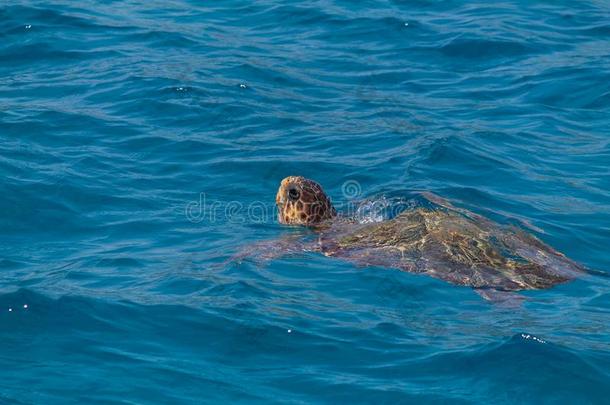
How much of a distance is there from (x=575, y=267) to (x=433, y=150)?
3.95m

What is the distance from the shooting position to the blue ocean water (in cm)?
808

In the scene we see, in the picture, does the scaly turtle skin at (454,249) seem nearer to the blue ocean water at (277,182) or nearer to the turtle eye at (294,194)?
the blue ocean water at (277,182)

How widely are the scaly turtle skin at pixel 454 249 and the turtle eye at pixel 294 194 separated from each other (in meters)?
0.46

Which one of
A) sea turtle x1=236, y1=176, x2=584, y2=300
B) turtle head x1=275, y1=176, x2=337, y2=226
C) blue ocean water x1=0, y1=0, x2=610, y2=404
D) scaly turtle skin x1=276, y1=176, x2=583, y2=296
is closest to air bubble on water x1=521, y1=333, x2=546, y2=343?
blue ocean water x1=0, y1=0, x2=610, y2=404

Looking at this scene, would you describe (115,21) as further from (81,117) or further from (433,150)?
(433,150)

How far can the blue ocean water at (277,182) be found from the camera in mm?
8078

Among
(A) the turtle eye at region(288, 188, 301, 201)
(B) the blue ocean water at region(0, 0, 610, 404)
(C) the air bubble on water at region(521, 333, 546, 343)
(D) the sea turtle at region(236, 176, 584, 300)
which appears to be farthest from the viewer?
(A) the turtle eye at region(288, 188, 301, 201)

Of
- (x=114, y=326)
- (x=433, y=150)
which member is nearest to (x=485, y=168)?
(x=433, y=150)

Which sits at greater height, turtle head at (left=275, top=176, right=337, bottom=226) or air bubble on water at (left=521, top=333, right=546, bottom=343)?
Answer: turtle head at (left=275, top=176, right=337, bottom=226)

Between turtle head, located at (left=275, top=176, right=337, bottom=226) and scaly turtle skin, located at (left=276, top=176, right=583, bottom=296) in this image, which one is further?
turtle head, located at (left=275, top=176, right=337, bottom=226)

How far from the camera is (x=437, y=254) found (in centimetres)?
1033

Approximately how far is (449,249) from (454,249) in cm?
5

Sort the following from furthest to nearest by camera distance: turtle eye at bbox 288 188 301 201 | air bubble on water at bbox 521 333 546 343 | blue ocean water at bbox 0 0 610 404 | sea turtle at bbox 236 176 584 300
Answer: turtle eye at bbox 288 188 301 201
sea turtle at bbox 236 176 584 300
air bubble on water at bbox 521 333 546 343
blue ocean water at bbox 0 0 610 404

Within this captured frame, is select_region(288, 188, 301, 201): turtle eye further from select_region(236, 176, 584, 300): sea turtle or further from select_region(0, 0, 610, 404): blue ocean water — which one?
select_region(0, 0, 610, 404): blue ocean water
